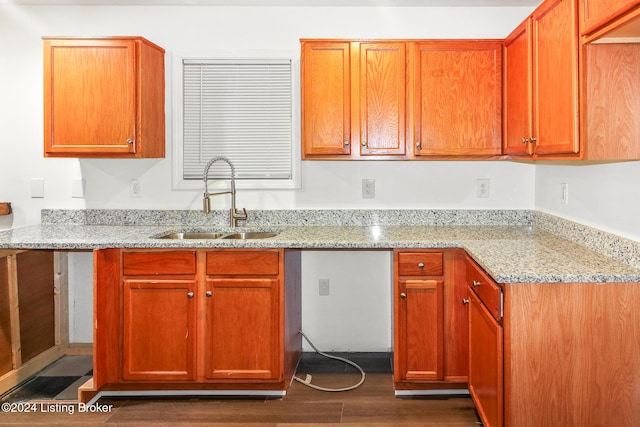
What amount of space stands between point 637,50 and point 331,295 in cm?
216

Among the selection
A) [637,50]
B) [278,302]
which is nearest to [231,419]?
[278,302]

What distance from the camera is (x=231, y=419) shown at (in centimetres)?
256

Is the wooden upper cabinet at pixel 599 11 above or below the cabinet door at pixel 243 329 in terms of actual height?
above

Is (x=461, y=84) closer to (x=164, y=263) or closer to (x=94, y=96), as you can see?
(x=164, y=263)

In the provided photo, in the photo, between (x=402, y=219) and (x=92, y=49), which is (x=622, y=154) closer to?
(x=402, y=219)

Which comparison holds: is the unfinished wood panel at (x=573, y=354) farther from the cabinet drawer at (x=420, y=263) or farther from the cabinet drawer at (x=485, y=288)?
the cabinet drawer at (x=420, y=263)

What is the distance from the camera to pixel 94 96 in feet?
9.95

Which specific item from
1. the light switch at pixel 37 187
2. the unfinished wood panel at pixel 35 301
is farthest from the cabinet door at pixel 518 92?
the light switch at pixel 37 187

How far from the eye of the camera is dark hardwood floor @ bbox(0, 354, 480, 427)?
253cm

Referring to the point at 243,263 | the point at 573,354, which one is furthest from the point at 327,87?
the point at 573,354

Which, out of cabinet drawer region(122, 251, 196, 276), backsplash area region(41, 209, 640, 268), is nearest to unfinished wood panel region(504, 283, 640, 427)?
backsplash area region(41, 209, 640, 268)

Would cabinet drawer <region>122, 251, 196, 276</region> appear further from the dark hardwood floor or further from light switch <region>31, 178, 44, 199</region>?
light switch <region>31, 178, 44, 199</region>

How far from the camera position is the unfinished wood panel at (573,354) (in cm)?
193

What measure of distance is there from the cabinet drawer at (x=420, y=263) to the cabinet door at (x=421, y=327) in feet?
0.15
